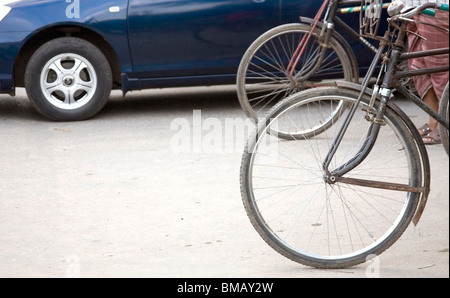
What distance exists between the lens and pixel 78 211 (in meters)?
5.46

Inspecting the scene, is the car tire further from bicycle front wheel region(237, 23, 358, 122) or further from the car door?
bicycle front wheel region(237, 23, 358, 122)

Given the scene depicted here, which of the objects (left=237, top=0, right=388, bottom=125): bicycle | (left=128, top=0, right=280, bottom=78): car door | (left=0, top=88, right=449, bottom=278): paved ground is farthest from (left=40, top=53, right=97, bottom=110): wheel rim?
(left=237, top=0, right=388, bottom=125): bicycle

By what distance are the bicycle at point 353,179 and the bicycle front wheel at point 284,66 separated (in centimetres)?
102

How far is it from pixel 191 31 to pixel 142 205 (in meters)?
2.76

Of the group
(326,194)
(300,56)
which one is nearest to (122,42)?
(300,56)

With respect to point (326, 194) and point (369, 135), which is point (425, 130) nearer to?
point (326, 194)

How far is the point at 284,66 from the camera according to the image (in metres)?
7.88

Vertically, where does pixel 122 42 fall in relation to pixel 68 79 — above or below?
above

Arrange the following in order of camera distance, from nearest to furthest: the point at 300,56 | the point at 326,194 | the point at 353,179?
the point at 353,179 < the point at 326,194 < the point at 300,56

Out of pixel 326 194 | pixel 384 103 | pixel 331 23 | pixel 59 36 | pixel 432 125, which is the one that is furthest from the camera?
pixel 59 36

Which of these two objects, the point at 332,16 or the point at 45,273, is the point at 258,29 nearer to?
the point at 332,16
